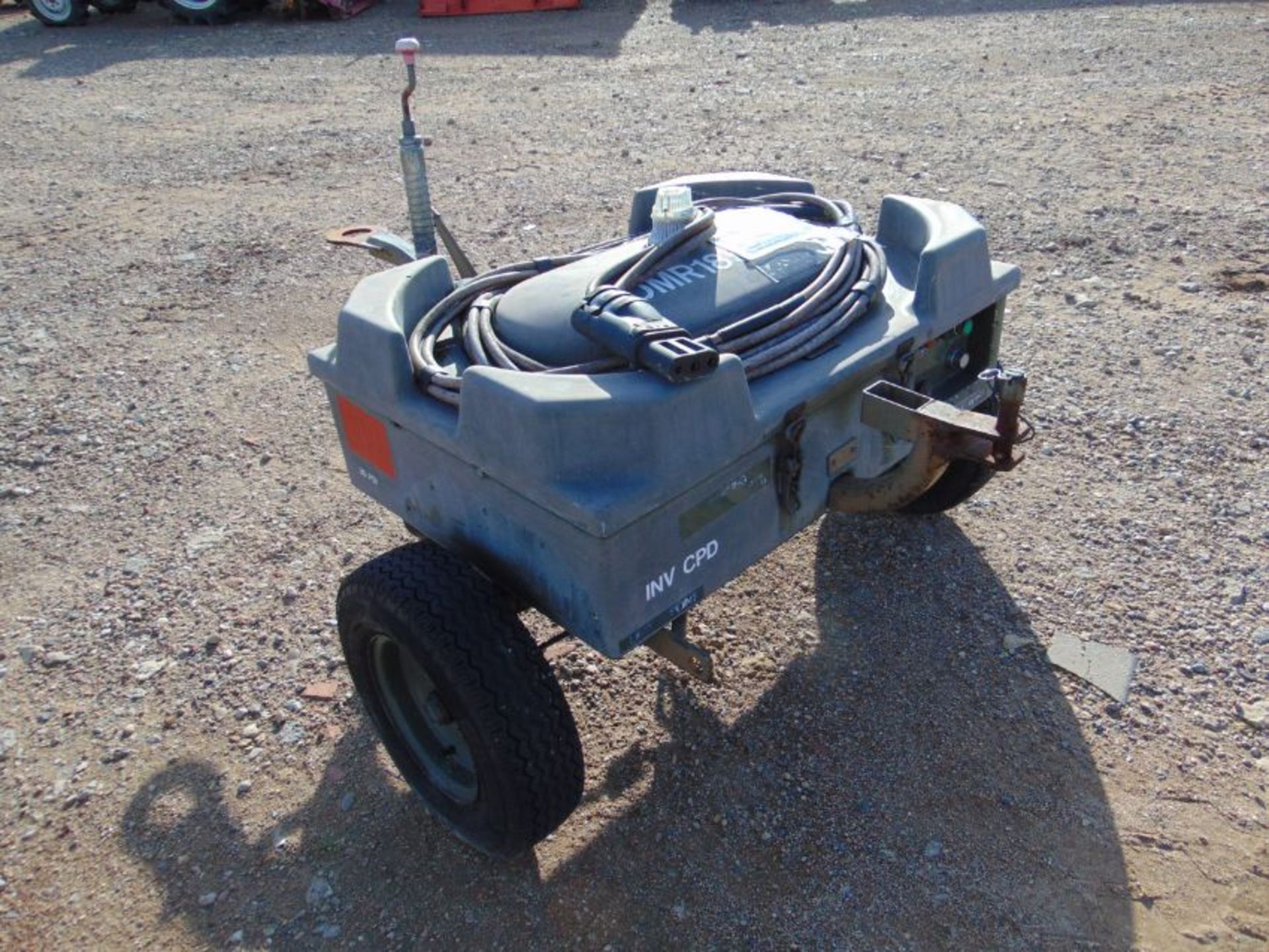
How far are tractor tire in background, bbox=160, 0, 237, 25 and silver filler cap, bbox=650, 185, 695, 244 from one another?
1017 centimetres

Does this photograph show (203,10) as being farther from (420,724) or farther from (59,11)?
(420,724)

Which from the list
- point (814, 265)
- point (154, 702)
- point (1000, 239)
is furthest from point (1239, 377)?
point (154, 702)

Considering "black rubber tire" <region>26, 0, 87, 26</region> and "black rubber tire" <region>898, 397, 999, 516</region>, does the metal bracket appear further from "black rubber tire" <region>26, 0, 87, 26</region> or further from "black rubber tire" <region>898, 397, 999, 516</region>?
"black rubber tire" <region>26, 0, 87, 26</region>

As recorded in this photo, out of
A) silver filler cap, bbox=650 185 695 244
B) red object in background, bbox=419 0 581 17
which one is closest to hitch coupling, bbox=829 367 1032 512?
silver filler cap, bbox=650 185 695 244

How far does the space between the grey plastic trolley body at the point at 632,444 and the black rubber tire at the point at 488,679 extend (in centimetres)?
11

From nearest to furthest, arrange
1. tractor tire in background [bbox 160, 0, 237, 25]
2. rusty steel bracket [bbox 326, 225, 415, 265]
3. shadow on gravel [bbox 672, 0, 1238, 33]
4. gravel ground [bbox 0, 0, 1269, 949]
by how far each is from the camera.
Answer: gravel ground [bbox 0, 0, 1269, 949]
rusty steel bracket [bbox 326, 225, 415, 265]
shadow on gravel [bbox 672, 0, 1238, 33]
tractor tire in background [bbox 160, 0, 237, 25]

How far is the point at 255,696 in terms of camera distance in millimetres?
2746

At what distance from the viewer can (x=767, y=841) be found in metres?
2.28

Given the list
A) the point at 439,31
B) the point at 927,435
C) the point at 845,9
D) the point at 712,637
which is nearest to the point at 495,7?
the point at 439,31

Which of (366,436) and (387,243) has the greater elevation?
(387,243)

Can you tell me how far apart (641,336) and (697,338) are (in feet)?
0.86

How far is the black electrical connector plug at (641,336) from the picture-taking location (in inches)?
72.5

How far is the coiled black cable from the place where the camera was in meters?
2.10

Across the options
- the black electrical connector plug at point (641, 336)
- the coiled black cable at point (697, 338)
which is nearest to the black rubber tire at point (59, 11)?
the coiled black cable at point (697, 338)
